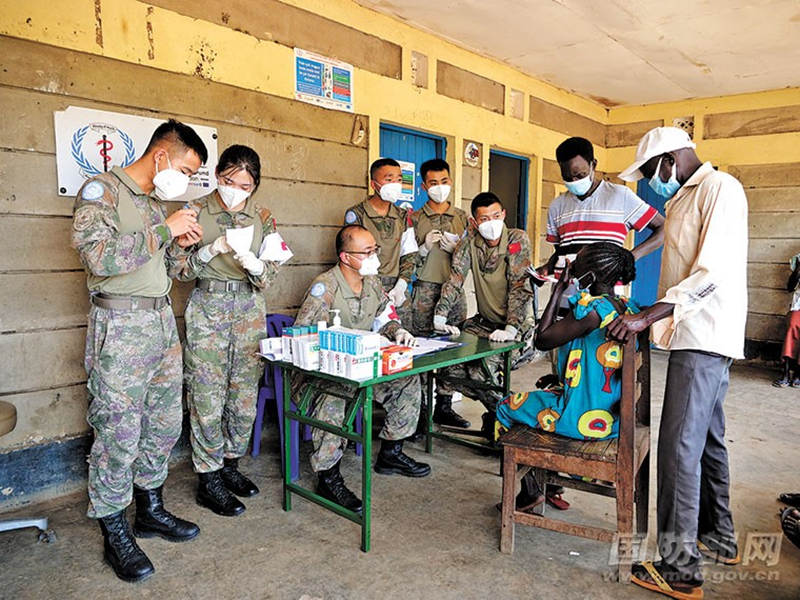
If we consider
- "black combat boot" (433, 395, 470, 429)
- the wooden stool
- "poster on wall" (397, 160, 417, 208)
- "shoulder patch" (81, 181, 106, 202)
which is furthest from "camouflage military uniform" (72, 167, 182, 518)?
"poster on wall" (397, 160, 417, 208)

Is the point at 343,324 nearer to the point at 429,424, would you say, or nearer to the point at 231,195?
the point at 231,195

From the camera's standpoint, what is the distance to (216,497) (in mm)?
2672

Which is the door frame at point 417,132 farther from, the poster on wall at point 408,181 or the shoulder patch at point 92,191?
the shoulder patch at point 92,191

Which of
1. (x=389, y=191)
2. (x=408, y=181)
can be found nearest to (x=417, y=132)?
(x=408, y=181)

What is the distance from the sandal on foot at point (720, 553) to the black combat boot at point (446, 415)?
1841mm

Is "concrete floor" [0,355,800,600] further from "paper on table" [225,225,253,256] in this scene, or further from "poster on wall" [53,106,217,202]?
"poster on wall" [53,106,217,202]

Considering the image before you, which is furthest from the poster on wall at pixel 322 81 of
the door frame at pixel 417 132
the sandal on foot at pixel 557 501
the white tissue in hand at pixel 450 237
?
the sandal on foot at pixel 557 501

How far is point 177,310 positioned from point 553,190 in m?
4.33

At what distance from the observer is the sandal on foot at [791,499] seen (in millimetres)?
2803

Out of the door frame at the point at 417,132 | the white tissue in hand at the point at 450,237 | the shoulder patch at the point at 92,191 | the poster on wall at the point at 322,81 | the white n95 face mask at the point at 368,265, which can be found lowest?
the white n95 face mask at the point at 368,265

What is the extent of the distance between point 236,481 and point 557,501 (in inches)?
63.0

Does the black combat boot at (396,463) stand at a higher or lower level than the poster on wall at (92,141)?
lower

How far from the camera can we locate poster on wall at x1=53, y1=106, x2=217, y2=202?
2686mm

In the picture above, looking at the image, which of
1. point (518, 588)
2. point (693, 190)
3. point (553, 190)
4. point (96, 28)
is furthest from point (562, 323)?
point (553, 190)
